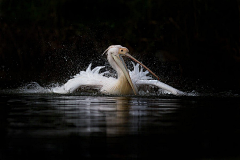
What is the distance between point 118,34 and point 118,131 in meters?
13.8

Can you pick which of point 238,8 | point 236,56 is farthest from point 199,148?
point 238,8

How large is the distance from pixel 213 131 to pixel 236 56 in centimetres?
1254

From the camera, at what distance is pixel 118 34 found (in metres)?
18.1

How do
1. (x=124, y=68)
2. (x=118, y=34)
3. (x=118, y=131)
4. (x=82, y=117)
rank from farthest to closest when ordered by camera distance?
(x=118, y=34) → (x=124, y=68) → (x=82, y=117) → (x=118, y=131)

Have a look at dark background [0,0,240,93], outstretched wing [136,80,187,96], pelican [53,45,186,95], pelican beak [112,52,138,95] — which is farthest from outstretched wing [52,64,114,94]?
dark background [0,0,240,93]

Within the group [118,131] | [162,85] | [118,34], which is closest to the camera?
[118,131]

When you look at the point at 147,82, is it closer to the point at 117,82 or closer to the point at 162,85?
the point at 162,85

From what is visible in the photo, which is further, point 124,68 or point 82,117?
point 124,68

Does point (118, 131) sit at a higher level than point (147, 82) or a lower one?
lower

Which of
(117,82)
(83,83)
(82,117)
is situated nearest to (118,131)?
(82,117)

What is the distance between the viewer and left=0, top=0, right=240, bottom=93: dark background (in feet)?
55.7

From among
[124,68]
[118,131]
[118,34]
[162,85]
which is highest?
[118,34]

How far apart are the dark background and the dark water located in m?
9.64

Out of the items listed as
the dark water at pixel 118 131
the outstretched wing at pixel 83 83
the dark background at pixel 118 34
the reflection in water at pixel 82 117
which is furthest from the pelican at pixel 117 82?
the dark background at pixel 118 34
